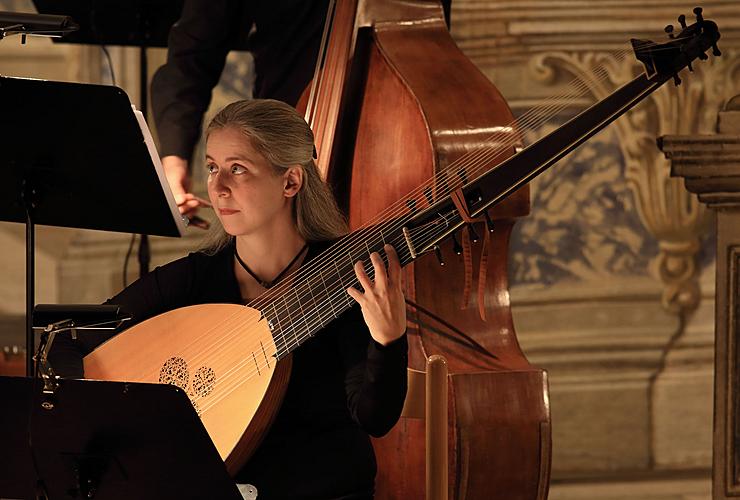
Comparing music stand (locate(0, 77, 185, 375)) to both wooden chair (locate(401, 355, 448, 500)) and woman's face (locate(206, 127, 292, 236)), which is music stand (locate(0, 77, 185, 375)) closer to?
woman's face (locate(206, 127, 292, 236))

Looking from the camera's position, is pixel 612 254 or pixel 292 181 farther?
pixel 612 254

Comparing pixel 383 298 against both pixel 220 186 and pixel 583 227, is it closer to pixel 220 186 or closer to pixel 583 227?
pixel 220 186

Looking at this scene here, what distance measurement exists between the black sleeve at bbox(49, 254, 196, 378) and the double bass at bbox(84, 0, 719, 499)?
0.05m

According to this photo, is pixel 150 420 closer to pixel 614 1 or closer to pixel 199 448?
pixel 199 448

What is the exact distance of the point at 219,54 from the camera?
2.75 m

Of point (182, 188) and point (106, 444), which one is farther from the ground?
point (182, 188)

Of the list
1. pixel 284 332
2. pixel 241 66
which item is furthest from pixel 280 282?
pixel 241 66

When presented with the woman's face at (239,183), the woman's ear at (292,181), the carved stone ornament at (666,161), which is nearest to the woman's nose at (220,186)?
the woman's face at (239,183)

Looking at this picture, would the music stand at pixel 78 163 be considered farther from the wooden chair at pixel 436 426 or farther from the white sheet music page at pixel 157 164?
the wooden chair at pixel 436 426

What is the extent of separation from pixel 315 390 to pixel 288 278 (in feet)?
0.66

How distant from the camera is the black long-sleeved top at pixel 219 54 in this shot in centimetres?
265

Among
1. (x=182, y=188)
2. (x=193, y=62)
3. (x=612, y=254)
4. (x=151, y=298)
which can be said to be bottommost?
(x=612, y=254)

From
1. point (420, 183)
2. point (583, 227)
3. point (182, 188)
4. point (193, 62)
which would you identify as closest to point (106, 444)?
point (420, 183)

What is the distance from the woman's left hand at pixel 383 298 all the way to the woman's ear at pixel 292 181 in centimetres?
28
